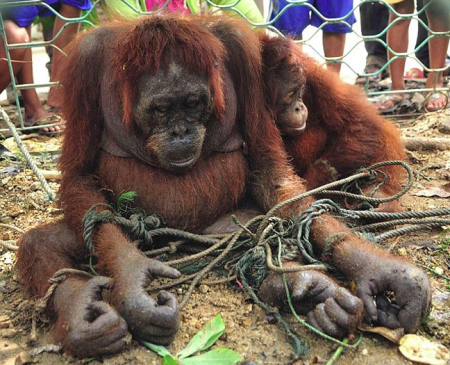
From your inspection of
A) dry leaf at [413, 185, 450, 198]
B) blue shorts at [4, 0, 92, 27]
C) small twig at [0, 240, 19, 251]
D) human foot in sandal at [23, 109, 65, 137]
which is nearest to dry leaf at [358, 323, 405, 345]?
dry leaf at [413, 185, 450, 198]

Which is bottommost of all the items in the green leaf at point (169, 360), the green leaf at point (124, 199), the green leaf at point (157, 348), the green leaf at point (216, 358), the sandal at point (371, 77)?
the sandal at point (371, 77)

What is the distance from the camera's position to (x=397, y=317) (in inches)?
92.2

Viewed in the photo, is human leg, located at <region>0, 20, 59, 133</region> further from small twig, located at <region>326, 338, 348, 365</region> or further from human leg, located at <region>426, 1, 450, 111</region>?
small twig, located at <region>326, 338, 348, 365</region>

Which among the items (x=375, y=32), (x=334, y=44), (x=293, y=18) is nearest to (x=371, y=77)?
(x=375, y=32)

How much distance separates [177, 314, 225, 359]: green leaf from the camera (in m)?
2.27

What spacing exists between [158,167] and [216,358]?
3.72 ft

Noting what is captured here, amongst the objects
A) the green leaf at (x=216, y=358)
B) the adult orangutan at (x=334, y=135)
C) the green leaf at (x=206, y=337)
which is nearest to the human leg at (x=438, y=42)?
the adult orangutan at (x=334, y=135)

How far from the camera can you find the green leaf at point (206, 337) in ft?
7.45

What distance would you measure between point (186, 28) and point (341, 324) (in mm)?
1506

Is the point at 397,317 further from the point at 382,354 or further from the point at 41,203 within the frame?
the point at 41,203

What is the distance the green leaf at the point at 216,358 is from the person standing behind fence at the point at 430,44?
14.2 feet

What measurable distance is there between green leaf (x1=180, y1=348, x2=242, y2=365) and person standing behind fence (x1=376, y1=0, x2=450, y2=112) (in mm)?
4330

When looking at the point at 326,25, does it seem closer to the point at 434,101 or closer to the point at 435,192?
the point at 434,101

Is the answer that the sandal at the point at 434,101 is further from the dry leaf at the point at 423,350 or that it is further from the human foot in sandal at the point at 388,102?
the dry leaf at the point at 423,350
